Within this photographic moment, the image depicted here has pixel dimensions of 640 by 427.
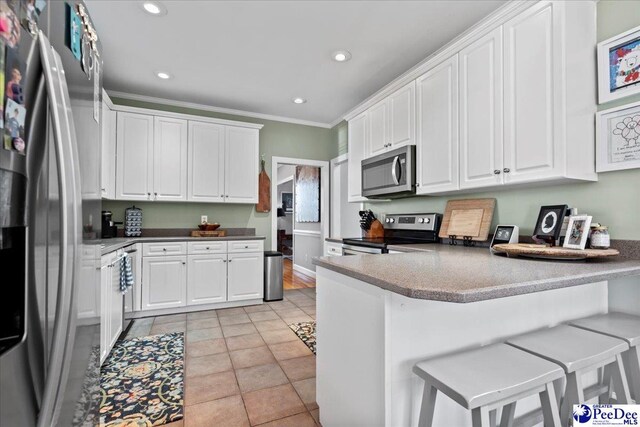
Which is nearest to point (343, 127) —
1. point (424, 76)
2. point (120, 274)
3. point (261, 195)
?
point (261, 195)

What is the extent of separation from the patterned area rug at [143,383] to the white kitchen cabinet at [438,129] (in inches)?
98.8

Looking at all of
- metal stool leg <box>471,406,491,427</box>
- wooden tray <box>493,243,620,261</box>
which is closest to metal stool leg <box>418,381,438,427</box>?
metal stool leg <box>471,406,491,427</box>

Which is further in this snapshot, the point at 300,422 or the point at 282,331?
the point at 282,331

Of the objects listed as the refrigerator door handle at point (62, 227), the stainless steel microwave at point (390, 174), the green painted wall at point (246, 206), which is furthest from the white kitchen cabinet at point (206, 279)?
the refrigerator door handle at point (62, 227)

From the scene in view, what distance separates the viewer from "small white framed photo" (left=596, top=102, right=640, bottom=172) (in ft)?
5.38

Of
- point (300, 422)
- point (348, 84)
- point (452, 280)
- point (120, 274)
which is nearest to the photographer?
point (452, 280)

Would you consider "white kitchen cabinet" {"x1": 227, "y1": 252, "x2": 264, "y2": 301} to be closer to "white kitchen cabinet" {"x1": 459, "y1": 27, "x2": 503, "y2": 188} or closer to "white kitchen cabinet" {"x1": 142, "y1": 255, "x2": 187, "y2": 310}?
"white kitchen cabinet" {"x1": 142, "y1": 255, "x2": 187, "y2": 310}

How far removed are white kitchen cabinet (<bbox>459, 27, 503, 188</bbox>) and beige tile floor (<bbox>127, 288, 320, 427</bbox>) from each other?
6.31 ft

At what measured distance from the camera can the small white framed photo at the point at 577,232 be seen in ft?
5.46

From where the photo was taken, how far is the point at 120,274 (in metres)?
2.64

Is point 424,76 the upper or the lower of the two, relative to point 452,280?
upper

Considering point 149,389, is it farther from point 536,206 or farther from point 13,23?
point 536,206

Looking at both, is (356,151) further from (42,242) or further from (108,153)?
(42,242)

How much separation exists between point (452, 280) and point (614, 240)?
1.42 metres
